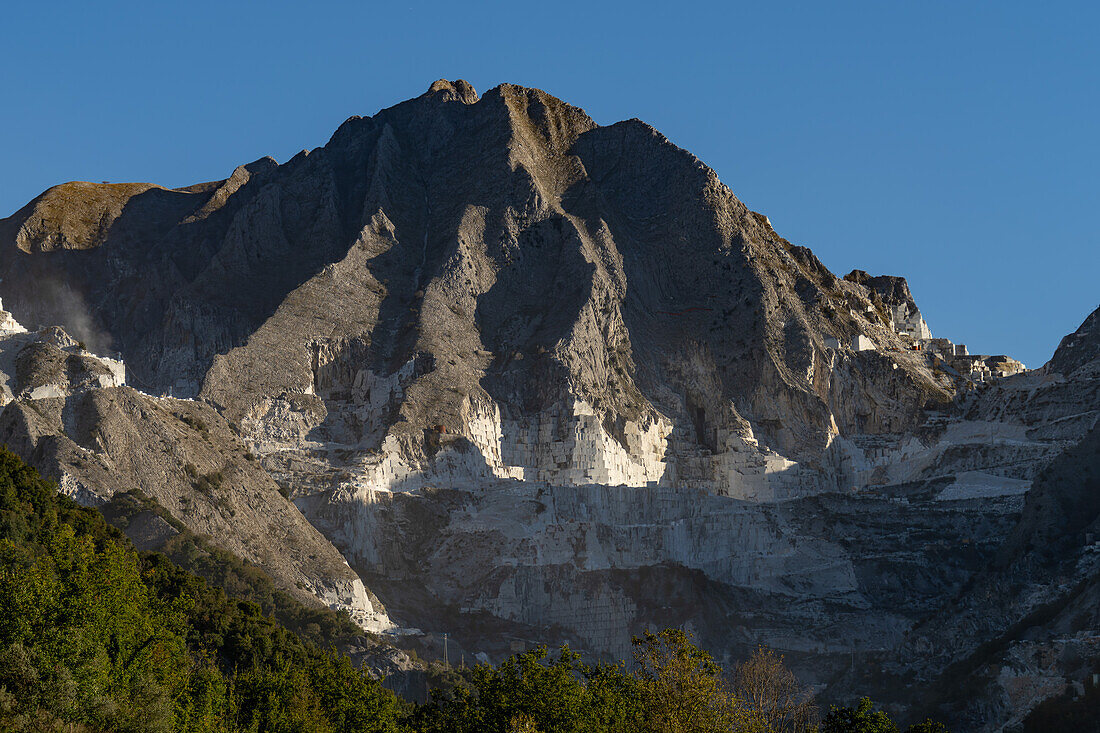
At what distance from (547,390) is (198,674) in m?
83.4

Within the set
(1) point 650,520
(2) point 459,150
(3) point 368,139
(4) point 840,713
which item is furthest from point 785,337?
(4) point 840,713

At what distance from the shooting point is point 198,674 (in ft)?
234

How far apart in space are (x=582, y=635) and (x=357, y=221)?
6759cm

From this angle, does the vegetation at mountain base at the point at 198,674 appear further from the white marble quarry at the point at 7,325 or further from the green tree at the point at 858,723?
the white marble quarry at the point at 7,325

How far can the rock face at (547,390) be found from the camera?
430 ft

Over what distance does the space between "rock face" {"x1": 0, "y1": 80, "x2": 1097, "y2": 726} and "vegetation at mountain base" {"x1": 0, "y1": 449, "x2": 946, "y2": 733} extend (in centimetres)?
2504

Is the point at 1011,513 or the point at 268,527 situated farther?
the point at 1011,513

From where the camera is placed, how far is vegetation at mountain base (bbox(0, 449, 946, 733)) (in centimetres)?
6125

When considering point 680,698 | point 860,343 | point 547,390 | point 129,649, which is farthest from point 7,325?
point 860,343

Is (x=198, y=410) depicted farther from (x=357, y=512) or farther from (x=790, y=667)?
(x=790, y=667)

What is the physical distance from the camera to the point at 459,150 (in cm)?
19062

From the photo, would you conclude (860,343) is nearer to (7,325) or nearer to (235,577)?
(235,577)

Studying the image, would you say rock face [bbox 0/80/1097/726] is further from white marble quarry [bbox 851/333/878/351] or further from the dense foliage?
the dense foliage

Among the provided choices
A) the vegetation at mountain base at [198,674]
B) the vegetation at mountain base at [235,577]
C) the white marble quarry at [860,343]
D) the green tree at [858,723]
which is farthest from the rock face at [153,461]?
the white marble quarry at [860,343]
